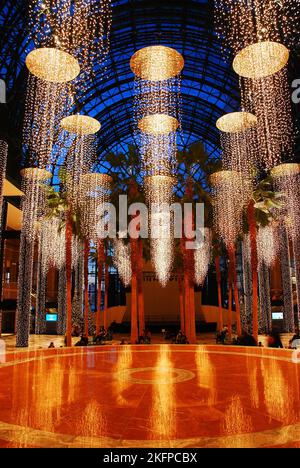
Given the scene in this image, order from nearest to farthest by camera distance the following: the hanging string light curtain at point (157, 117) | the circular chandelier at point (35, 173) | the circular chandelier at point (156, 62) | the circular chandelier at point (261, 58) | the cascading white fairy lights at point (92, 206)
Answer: the circular chandelier at point (261, 58) → the circular chandelier at point (156, 62) → the hanging string light curtain at point (157, 117) → the circular chandelier at point (35, 173) → the cascading white fairy lights at point (92, 206)

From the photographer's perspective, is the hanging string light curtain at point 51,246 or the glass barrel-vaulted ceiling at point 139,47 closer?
the glass barrel-vaulted ceiling at point 139,47

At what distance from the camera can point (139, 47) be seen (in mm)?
28234

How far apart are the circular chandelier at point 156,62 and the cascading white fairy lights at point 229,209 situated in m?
10.4

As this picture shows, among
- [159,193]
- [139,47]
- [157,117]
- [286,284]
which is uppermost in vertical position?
[139,47]

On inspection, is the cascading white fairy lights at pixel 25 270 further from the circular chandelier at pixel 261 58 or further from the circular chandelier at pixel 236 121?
the circular chandelier at pixel 261 58

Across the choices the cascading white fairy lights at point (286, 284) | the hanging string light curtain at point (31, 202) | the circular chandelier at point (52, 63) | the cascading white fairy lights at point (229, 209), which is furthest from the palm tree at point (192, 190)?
the cascading white fairy lights at point (286, 284)

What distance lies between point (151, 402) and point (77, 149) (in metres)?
27.0

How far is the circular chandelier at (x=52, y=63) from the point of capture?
33.7ft

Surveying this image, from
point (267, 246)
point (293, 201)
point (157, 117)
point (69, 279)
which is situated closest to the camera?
point (157, 117)

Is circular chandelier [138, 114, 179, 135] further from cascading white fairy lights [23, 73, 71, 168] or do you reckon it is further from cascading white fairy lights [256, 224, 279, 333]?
cascading white fairy lights [256, 224, 279, 333]

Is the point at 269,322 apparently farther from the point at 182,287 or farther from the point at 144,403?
the point at 144,403

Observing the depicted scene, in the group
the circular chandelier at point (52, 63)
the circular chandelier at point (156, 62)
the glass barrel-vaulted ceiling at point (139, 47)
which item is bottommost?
the circular chandelier at point (52, 63)

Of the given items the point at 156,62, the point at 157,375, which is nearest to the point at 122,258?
the point at 156,62

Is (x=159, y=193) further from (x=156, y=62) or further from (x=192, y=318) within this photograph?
(x=156, y=62)
